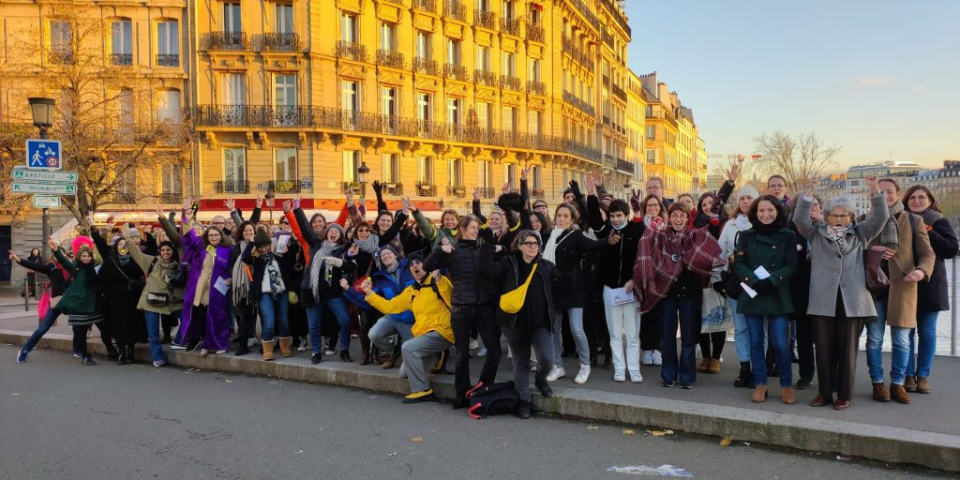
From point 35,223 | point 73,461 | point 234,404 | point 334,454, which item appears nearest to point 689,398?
point 334,454

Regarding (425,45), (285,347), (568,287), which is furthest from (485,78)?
(568,287)

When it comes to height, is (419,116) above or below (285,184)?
above

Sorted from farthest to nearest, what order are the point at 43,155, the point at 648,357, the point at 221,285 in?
the point at 43,155 < the point at 221,285 < the point at 648,357

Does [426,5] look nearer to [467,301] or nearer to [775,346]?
[467,301]

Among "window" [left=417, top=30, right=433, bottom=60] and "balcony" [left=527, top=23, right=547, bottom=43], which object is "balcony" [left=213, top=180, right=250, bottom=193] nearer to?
"window" [left=417, top=30, right=433, bottom=60]

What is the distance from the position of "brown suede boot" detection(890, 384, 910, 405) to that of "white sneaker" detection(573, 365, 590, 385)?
113 inches

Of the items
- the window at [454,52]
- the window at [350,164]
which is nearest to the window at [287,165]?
the window at [350,164]

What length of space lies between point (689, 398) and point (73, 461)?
17.9ft

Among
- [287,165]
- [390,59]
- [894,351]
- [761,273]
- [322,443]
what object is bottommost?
[322,443]

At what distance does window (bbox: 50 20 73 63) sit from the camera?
22078 mm

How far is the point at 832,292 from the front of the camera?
239 inches

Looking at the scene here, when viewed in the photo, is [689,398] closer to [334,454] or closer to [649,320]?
[649,320]

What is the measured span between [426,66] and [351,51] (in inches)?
175

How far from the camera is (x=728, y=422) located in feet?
19.1
